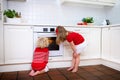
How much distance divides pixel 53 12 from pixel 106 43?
4.63ft

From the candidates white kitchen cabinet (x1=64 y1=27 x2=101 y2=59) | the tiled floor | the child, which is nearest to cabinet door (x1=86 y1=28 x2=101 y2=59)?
white kitchen cabinet (x1=64 y1=27 x2=101 y2=59)

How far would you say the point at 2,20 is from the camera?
2.30m

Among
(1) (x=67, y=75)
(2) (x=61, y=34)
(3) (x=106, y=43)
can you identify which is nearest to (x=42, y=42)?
(2) (x=61, y=34)

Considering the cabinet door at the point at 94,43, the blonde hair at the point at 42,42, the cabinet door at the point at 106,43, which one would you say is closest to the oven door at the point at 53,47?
the blonde hair at the point at 42,42

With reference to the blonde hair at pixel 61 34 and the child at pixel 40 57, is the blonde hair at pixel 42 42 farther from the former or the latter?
the blonde hair at pixel 61 34

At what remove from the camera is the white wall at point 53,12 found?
9.96 feet

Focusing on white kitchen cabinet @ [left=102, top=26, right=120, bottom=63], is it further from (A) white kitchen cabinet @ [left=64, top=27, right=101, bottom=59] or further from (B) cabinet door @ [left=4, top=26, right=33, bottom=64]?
(B) cabinet door @ [left=4, top=26, right=33, bottom=64]

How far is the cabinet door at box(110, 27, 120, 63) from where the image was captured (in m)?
2.49

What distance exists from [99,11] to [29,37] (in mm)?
2072

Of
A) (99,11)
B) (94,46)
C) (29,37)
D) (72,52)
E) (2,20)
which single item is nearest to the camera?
(2,20)

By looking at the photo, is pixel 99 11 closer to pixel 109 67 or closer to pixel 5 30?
pixel 109 67

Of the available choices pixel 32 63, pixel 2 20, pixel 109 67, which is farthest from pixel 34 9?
pixel 109 67

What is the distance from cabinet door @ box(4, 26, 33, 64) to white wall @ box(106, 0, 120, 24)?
2010 millimetres

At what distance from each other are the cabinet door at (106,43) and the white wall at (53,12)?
768mm
